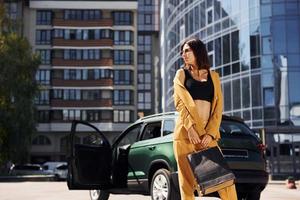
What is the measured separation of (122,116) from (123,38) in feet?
34.6

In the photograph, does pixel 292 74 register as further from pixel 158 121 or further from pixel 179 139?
pixel 179 139

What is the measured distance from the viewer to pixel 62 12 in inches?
2825

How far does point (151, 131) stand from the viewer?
9688 mm

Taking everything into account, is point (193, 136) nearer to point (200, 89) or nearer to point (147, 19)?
point (200, 89)

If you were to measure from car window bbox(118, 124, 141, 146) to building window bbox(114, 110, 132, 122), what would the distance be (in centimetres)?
5876

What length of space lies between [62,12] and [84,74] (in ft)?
29.5

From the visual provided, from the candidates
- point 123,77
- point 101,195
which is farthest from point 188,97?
point 123,77

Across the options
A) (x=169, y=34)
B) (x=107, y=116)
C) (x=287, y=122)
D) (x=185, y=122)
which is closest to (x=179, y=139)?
(x=185, y=122)

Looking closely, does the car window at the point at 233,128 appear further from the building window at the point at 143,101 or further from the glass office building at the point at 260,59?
the building window at the point at 143,101

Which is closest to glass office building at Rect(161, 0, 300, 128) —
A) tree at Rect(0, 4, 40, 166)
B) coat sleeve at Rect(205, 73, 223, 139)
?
tree at Rect(0, 4, 40, 166)

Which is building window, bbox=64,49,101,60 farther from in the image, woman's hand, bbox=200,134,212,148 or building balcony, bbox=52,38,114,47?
woman's hand, bbox=200,134,212,148

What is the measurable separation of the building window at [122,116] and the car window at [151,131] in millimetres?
59207

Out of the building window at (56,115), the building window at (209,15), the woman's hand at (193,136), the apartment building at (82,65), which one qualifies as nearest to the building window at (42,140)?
the apartment building at (82,65)

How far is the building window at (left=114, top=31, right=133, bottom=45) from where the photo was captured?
233ft
